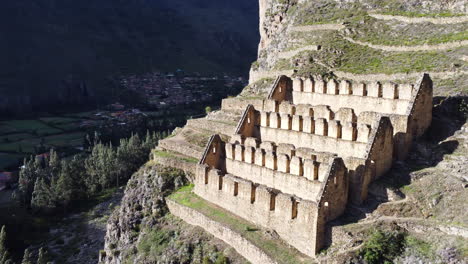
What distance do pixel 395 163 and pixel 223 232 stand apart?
8.73 meters

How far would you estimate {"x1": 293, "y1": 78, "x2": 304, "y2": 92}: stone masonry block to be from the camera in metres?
30.3

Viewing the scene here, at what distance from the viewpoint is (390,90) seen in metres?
24.2

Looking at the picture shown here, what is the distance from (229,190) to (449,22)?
2621 centimetres

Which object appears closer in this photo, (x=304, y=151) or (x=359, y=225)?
(x=359, y=225)

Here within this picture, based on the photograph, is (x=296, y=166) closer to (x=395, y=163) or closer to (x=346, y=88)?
(x=395, y=163)

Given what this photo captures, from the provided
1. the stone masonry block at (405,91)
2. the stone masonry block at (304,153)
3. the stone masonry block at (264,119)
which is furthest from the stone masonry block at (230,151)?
the stone masonry block at (405,91)

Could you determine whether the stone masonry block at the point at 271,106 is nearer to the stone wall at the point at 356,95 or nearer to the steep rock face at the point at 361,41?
the stone wall at the point at 356,95

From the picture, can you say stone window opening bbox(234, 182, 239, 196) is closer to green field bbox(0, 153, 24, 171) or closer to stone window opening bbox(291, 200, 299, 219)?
stone window opening bbox(291, 200, 299, 219)

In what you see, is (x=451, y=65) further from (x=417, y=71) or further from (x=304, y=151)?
(x=304, y=151)

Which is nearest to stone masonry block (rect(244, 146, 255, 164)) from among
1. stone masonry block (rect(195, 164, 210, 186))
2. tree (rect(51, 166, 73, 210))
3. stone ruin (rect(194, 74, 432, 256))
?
stone ruin (rect(194, 74, 432, 256))

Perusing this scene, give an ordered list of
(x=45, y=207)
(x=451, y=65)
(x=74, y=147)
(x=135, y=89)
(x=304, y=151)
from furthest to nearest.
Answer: (x=135, y=89) → (x=74, y=147) → (x=45, y=207) → (x=451, y=65) → (x=304, y=151)

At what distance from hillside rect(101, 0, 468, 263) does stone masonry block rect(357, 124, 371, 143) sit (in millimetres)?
1893

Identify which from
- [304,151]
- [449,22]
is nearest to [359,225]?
[304,151]

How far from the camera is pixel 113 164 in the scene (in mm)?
63062
